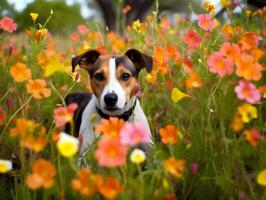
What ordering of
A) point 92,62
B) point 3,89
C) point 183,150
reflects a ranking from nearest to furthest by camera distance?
point 183,150 → point 3,89 → point 92,62

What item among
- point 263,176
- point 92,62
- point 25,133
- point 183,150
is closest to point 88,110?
point 92,62

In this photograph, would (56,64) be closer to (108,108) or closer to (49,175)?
(49,175)

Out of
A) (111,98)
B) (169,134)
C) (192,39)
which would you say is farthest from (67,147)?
(192,39)

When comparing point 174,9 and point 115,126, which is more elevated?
point 174,9

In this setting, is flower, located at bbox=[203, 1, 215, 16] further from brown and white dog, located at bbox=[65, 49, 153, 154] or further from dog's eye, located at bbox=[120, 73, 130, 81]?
dog's eye, located at bbox=[120, 73, 130, 81]

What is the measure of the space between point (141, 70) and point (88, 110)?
0.54 m

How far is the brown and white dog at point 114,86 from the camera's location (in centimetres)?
270

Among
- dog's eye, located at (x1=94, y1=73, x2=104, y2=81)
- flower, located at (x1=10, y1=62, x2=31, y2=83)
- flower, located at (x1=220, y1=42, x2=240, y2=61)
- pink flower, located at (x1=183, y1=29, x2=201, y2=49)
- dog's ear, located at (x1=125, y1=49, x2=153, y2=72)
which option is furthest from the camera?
dog's ear, located at (x1=125, y1=49, x2=153, y2=72)

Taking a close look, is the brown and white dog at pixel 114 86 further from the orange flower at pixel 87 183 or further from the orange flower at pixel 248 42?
the orange flower at pixel 87 183

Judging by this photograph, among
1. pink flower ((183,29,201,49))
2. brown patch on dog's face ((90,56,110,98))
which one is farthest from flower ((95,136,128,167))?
brown patch on dog's face ((90,56,110,98))

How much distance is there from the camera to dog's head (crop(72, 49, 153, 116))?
2684 mm

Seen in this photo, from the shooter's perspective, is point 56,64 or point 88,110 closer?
point 56,64

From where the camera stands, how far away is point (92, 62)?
3.25m

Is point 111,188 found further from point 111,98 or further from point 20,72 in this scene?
point 111,98
